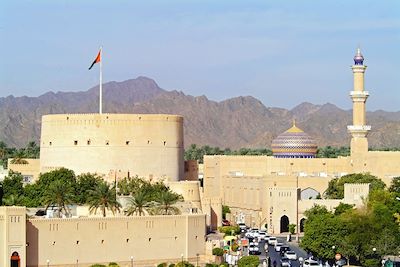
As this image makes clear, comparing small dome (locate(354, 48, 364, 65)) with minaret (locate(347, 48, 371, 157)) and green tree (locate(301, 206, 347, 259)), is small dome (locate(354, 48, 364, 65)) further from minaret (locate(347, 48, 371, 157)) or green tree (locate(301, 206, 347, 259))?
green tree (locate(301, 206, 347, 259))

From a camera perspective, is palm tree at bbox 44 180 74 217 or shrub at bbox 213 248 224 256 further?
palm tree at bbox 44 180 74 217

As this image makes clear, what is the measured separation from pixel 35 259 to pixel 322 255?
1183 centimetres

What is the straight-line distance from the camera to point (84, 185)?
5450cm

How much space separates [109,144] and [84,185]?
7.78m

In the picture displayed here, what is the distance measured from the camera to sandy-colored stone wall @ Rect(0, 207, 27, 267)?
133 ft

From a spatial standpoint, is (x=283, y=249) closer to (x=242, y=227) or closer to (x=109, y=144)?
(x=242, y=227)

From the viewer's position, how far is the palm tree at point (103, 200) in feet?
154

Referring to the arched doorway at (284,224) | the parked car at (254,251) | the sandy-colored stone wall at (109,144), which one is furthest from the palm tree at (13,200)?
the arched doorway at (284,224)

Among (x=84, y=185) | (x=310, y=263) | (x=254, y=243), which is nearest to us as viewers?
(x=310, y=263)

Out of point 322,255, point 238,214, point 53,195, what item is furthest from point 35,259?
point 238,214

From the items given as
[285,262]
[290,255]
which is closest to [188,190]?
[290,255]

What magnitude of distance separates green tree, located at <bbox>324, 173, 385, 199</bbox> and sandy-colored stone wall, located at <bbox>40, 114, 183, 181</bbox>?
957cm

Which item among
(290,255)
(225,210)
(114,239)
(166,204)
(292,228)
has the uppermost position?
(166,204)

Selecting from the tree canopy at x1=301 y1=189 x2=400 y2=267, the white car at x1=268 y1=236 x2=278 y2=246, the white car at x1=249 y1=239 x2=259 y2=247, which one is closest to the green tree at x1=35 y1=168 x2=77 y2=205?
the white car at x1=249 y1=239 x2=259 y2=247
